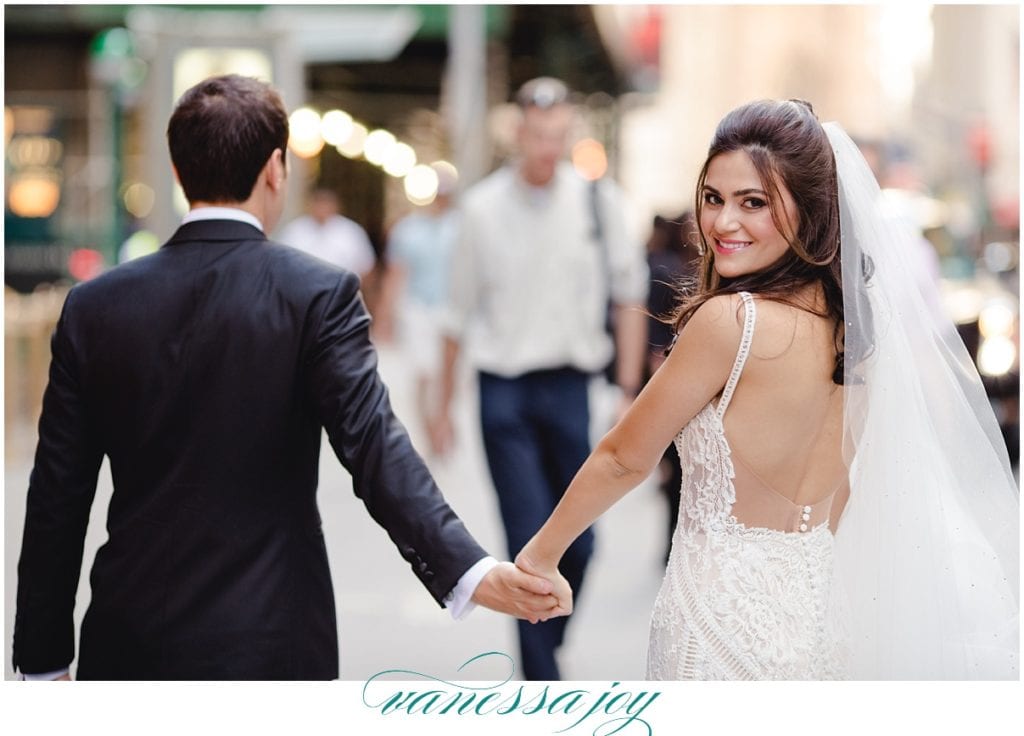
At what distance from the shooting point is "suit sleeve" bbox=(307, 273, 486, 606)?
3.32 metres

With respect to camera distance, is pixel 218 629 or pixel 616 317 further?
pixel 616 317

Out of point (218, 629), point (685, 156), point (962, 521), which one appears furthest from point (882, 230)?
point (685, 156)

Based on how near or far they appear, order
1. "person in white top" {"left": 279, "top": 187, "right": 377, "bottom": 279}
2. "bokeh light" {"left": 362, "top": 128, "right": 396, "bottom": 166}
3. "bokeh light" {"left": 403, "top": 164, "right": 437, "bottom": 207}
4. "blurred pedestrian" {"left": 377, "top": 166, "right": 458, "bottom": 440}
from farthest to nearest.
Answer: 1. "bokeh light" {"left": 403, "top": 164, "right": 437, "bottom": 207}
2. "bokeh light" {"left": 362, "top": 128, "right": 396, "bottom": 166}
3. "person in white top" {"left": 279, "top": 187, "right": 377, "bottom": 279}
4. "blurred pedestrian" {"left": 377, "top": 166, "right": 458, "bottom": 440}

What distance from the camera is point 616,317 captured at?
6719 mm

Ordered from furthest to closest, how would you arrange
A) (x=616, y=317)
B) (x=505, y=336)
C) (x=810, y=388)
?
(x=616, y=317) < (x=505, y=336) < (x=810, y=388)

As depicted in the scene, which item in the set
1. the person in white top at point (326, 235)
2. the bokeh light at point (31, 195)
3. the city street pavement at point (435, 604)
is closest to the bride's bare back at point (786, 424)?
the city street pavement at point (435, 604)

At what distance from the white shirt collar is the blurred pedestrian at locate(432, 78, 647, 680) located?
99.9 inches

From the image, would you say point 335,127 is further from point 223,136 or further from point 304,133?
point 223,136

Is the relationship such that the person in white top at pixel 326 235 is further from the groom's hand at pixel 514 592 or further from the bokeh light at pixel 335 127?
the groom's hand at pixel 514 592

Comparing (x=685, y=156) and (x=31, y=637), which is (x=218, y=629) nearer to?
(x=31, y=637)

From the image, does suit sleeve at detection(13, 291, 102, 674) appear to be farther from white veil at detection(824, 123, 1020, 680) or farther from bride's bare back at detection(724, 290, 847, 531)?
white veil at detection(824, 123, 1020, 680)

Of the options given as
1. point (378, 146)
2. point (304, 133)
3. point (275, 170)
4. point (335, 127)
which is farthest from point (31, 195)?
point (378, 146)

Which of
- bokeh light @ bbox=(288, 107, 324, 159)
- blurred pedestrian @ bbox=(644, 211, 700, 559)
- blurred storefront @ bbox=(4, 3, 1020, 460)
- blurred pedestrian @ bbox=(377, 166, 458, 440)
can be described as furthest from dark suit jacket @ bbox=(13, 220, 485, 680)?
bokeh light @ bbox=(288, 107, 324, 159)

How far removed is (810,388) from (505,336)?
10.2 ft
